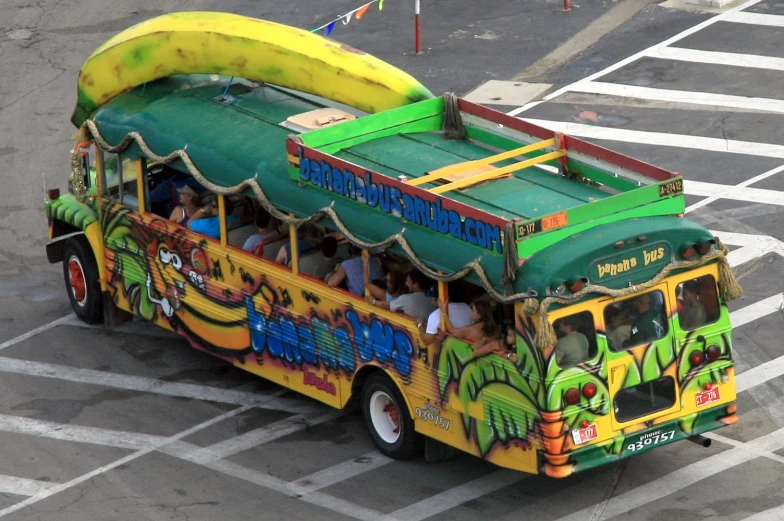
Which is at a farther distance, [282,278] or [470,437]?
[282,278]

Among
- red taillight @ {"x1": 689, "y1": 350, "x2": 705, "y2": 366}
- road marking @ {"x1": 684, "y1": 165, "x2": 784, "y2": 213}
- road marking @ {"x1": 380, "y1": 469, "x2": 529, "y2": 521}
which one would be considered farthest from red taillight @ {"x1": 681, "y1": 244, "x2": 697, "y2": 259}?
→ road marking @ {"x1": 684, "y1": 165, "x2": 784, "y2": 213}

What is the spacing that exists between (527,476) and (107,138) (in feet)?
19.5

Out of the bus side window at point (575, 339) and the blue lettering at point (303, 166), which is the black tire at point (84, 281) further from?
the bus side window at point (575, 339)

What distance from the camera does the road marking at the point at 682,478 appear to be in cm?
1260

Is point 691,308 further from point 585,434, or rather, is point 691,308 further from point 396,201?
point 396,201

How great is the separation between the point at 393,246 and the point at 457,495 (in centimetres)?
215

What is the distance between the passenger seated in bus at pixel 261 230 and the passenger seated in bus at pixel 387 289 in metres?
1.61

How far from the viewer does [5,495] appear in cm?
1341

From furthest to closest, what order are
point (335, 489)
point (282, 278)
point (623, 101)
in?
point (623, 101)
point (282, 278)
point (335, 489)

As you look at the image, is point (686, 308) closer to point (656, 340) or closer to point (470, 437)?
point (656, 340)

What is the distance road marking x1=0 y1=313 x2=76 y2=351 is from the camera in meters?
16.9

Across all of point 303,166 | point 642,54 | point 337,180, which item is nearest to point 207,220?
point 303,166

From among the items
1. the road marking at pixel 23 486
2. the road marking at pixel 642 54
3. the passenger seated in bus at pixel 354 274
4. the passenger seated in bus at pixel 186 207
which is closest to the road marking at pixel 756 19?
the road marking at pixel 642 54

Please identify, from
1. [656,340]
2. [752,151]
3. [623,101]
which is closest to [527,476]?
[656,340]
